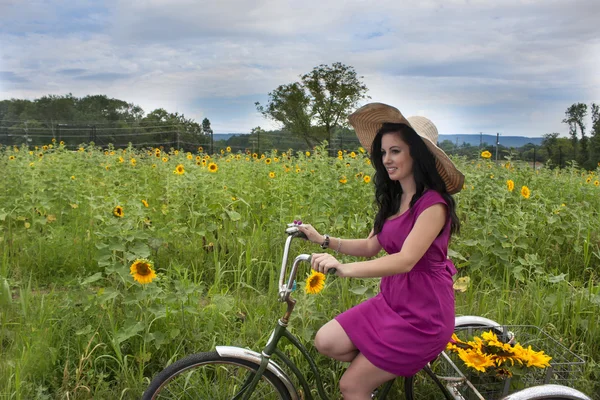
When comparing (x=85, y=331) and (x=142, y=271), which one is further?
(x=85, y=331)

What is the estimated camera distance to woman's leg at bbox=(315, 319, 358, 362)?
1947 mm

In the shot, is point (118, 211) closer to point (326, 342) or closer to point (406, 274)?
point (326, 342)

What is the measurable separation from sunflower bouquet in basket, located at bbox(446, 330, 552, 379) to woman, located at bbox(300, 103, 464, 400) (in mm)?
169

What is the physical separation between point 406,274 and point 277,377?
2.03 ft

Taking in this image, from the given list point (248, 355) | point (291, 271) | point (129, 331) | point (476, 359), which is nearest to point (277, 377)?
point (248, 355)

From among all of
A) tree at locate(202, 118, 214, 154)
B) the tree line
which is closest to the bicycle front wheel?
the tree line

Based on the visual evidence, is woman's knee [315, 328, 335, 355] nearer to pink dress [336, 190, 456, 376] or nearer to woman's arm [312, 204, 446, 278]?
pink dress [336, 190, 456, 376]

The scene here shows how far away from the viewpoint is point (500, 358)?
6.41 ft

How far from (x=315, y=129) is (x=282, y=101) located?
Answer: 3290 millimetres

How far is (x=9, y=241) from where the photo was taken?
162 inches

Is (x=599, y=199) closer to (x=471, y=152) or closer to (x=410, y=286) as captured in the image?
(x=471, y=152)

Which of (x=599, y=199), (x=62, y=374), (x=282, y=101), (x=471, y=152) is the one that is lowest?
(x=62, y=374)

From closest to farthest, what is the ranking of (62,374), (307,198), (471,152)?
(62,374) < (307,198) < (471,152)

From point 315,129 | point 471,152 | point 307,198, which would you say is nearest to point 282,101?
point 315,129
